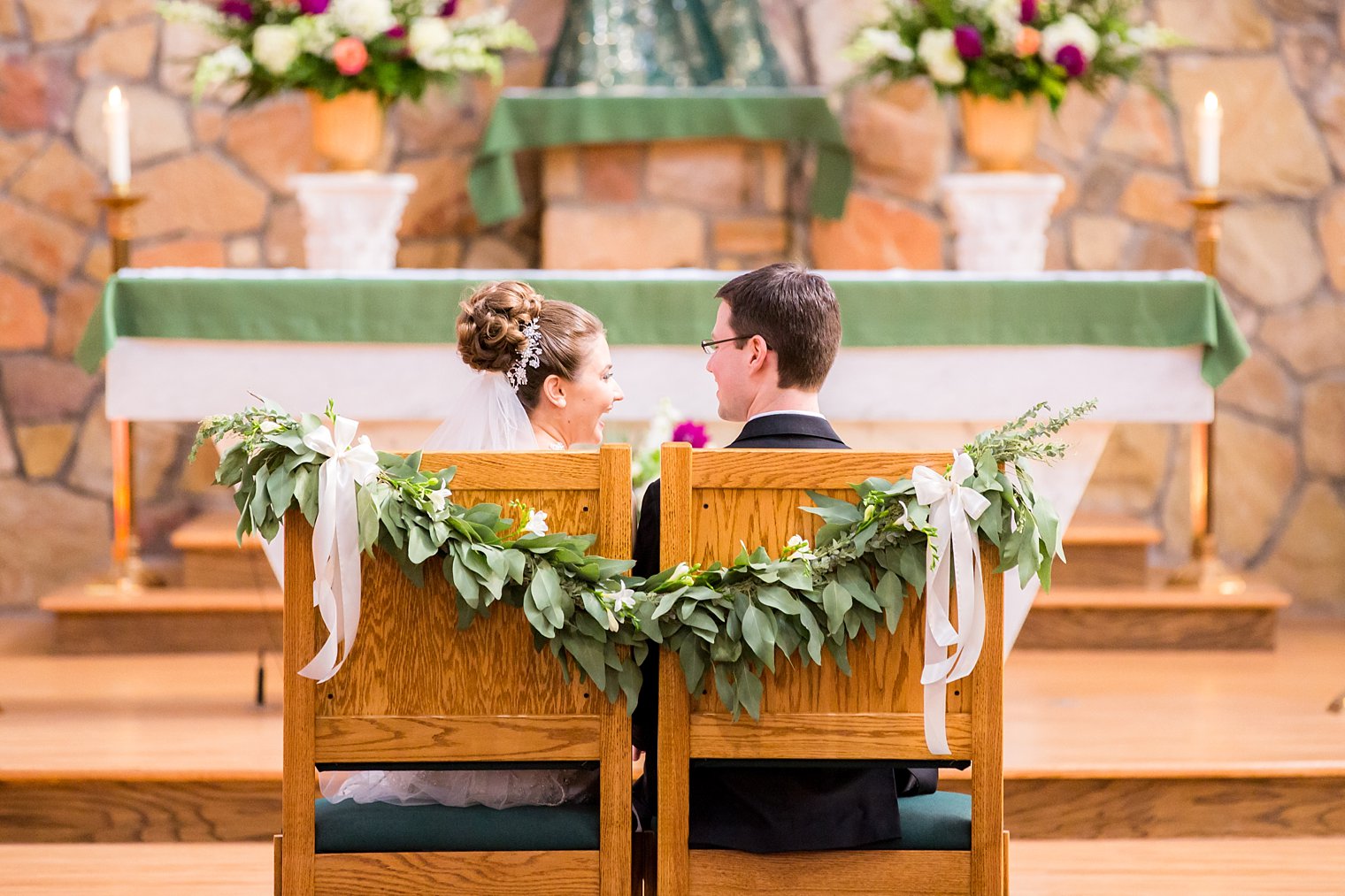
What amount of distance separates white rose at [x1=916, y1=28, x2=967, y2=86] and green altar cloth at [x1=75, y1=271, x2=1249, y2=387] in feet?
3.23

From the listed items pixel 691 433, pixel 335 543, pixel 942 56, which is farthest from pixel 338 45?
pixel 335 543

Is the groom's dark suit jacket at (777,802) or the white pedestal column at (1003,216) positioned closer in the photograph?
the groom's dark suit jacket at (777,802)

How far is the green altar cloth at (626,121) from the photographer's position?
5.39 meters

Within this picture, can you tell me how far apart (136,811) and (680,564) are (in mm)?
1843

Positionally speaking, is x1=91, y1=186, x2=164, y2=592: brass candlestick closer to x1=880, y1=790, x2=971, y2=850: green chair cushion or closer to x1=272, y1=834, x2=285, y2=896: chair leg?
x1=272, y1=834, x2=285, y2=896: chair leg

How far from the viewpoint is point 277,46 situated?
4.55 m

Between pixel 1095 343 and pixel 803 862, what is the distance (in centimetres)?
217

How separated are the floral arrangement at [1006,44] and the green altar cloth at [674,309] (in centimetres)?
96

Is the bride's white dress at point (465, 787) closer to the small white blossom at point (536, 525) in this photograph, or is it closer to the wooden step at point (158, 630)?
the small white blossom at point (536, 525)

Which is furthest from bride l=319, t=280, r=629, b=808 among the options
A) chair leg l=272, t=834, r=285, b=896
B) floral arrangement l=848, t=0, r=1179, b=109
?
floral arrangement l=848, t=0, r=1179, b=109

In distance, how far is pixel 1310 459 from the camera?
5.73 meters

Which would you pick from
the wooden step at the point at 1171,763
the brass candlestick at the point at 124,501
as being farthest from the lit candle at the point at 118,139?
the wooden step at the point at 1171,763

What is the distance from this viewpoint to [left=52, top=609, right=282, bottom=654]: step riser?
15.5 ft

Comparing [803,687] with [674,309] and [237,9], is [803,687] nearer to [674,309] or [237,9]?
[674,309]
